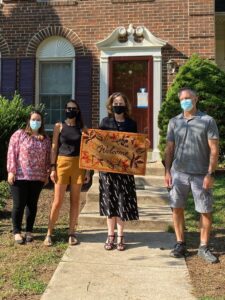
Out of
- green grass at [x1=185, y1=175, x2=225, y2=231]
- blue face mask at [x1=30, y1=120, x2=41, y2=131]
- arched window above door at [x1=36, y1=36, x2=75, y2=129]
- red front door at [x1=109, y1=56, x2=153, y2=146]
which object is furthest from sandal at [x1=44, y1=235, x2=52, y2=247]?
arched window above door at [x1=36, y1=36, x2=75, y2=129]

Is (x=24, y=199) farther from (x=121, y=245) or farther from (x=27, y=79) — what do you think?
(x=27, y=79)

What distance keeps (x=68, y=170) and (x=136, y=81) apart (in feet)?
20.2

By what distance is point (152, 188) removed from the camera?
807 centimetres

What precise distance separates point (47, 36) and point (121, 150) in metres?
6.79

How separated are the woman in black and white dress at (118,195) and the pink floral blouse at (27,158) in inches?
30.7

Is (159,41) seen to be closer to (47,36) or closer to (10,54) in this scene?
(47,36)

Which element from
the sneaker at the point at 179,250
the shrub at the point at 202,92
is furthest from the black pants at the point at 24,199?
the shrub at the point at 202,92

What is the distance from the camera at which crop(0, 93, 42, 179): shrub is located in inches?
303

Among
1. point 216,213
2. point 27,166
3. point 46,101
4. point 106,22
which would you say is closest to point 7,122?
point 27,166

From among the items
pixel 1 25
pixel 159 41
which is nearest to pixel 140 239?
pixel 159 41

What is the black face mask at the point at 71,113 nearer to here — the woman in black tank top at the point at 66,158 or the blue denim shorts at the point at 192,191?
the woman in black tank top at the point at 66,158

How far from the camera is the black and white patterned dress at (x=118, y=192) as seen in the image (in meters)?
5.25

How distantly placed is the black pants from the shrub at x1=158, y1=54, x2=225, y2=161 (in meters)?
4.75

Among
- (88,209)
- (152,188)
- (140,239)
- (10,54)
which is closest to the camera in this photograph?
(140,239)
